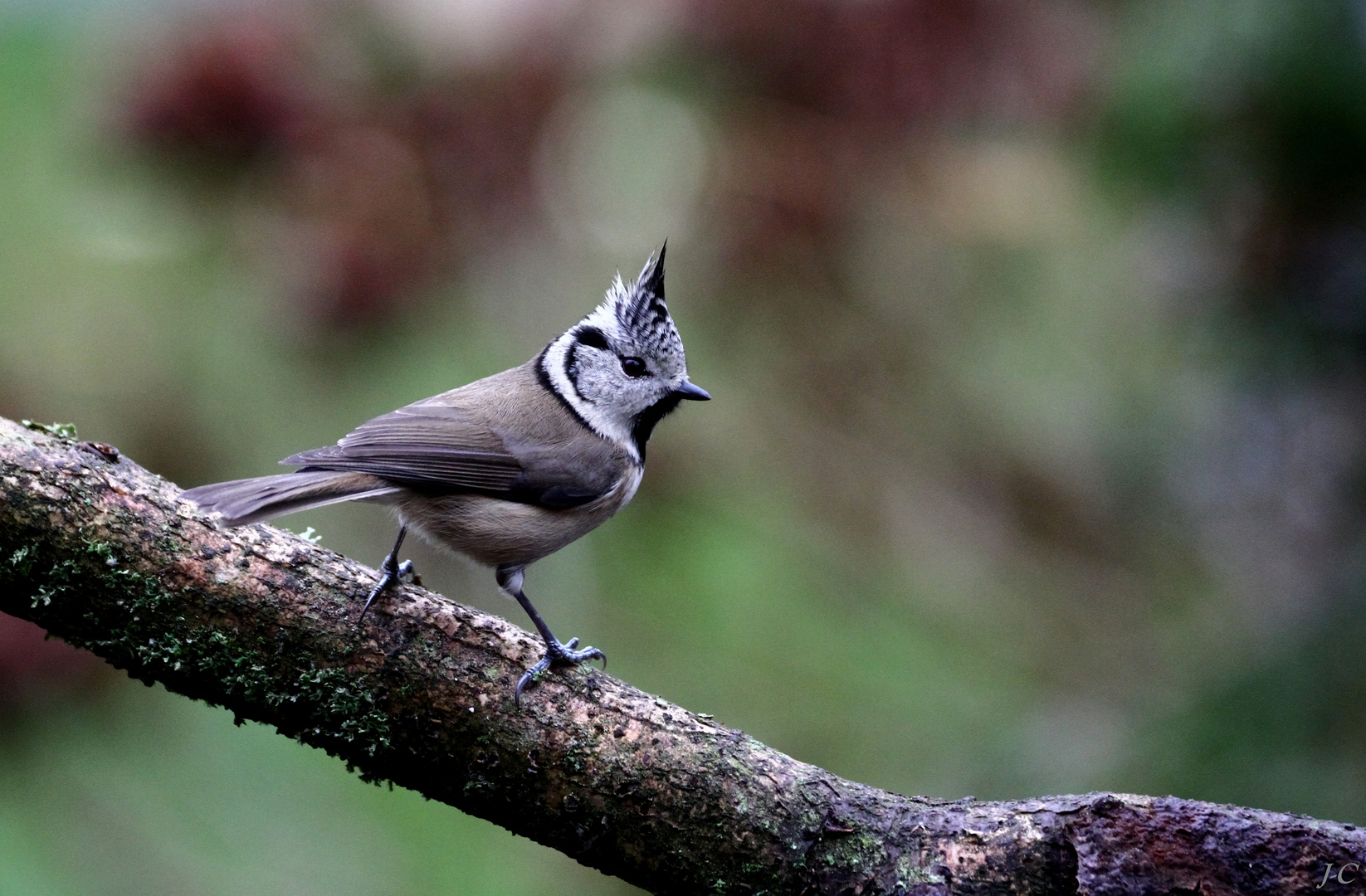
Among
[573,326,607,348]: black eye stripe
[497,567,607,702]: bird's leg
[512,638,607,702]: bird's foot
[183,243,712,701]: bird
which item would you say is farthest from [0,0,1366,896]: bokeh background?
[512,638,607,702]: bird's foot

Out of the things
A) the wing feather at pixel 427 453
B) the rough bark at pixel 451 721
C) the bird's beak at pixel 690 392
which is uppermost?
the bird's beak at pixel 690 392

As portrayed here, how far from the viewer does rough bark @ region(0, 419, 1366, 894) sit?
2248 millimetres

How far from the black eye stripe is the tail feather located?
99 cm

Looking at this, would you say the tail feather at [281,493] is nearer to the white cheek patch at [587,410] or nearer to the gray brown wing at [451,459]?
the gray brown wing at [451,459]

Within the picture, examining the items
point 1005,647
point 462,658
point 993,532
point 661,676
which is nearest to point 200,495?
point 462,658

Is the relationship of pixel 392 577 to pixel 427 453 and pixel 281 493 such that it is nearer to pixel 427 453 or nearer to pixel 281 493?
pixel 281 493

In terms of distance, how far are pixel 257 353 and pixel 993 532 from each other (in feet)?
10.8

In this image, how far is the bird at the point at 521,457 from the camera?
2.72m

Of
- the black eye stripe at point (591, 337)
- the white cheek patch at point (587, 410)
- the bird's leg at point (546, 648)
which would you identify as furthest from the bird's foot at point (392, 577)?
the black eye stripe at point (591, 337)

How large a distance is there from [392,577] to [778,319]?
100 inches

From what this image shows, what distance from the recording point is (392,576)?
257 centimetres

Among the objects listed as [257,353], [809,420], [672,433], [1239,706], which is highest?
[809,420]

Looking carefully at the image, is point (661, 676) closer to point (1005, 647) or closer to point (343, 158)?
point (1005, 647)

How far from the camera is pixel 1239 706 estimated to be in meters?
3.26
